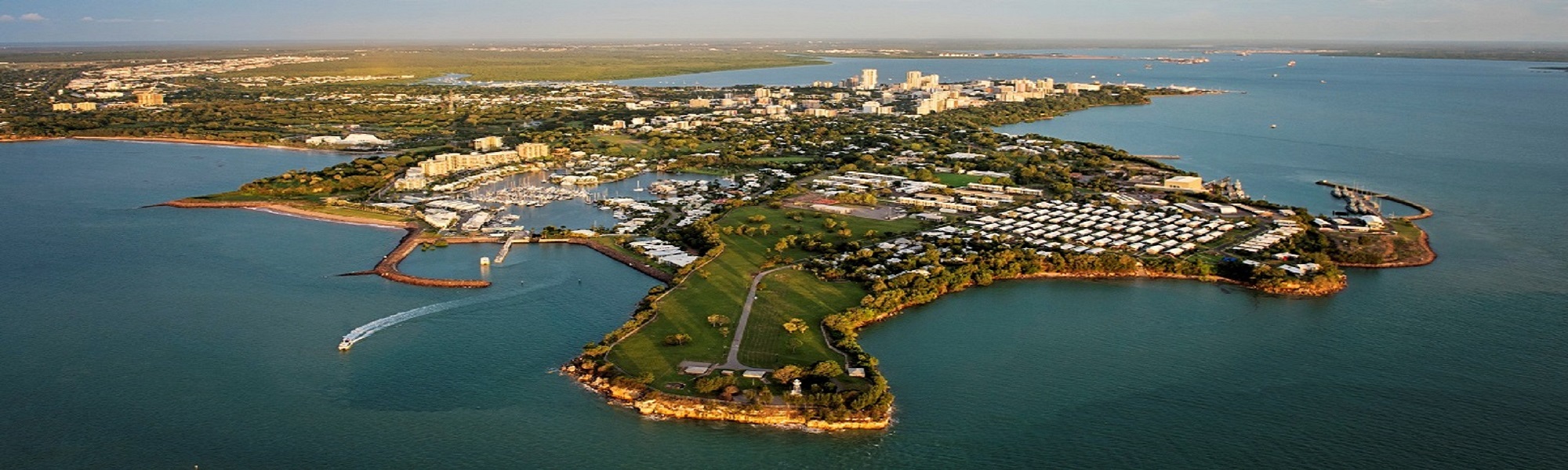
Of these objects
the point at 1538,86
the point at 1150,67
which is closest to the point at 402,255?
the point at 1538,86

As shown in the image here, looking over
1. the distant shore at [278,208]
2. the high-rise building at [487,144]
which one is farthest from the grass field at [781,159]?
the distant shore at [278,208]

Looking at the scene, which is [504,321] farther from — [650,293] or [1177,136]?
[1177,136]

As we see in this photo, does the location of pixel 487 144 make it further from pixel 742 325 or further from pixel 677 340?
pixel 677 340

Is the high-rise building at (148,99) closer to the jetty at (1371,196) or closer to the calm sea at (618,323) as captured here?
the calm sea at (618,323)

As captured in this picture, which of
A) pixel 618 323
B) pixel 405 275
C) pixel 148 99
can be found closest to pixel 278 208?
pixel 405 275

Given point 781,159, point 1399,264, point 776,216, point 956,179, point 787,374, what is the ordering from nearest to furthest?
point 787,374
point 1399,264
point 776,216
point 956,179
point 781,159

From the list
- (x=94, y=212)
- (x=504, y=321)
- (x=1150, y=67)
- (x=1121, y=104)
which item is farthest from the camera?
(x=1150, y=67)
